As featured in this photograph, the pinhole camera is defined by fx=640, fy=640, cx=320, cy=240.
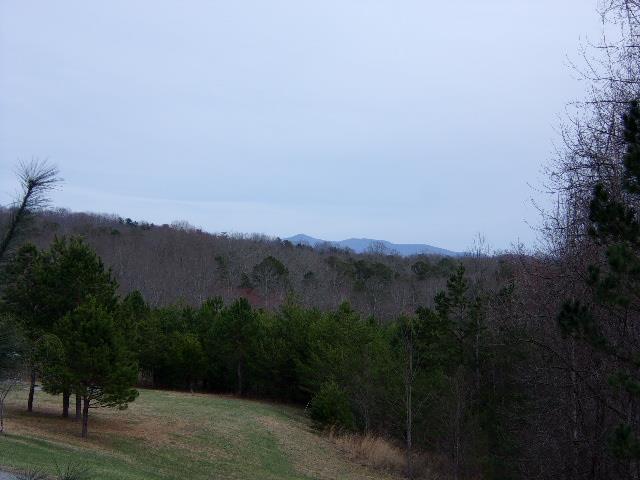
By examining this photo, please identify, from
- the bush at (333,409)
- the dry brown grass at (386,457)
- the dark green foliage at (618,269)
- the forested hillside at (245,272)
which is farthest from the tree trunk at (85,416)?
the forested hillside at (245,272)

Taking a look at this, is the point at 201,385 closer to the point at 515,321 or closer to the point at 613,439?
the point at 515,321

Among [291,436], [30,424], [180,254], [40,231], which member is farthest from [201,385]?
[180,254]

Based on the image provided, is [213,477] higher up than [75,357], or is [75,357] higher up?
[75,357]

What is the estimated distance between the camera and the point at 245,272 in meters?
84.9

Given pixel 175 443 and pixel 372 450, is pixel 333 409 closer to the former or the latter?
pixel 372 450

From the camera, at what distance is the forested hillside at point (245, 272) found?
242 ft

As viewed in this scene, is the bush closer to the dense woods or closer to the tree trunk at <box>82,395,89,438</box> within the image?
the dense woods

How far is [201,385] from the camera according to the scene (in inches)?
1705

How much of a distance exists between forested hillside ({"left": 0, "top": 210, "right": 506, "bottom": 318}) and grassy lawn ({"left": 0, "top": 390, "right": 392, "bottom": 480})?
35525 millimetres

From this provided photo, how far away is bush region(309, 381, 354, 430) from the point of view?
104ft

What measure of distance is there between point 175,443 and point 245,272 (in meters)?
62.4

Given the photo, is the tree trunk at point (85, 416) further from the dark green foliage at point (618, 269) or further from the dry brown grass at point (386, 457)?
the dark green foliage at point (618, 269)

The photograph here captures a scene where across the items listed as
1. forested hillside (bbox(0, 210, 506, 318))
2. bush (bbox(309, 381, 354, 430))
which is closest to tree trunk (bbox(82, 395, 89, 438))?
bush (bbox(309, 381, 354, 430))

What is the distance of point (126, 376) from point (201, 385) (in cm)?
2422
